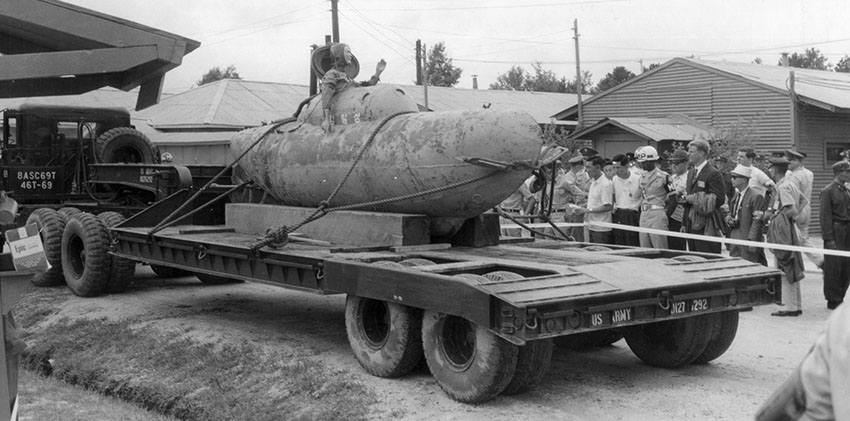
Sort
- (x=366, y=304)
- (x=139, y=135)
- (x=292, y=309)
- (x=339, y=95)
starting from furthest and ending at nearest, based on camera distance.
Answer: (x=139, y=135)
(x=292, y=309)
(x=339, y=95)
(x=366, y=304)

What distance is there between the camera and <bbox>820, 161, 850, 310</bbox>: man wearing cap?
38.7ft

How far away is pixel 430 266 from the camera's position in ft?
27.0

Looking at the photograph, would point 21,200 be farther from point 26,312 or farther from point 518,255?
point 518,255

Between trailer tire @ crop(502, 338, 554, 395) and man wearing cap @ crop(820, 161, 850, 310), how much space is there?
5.58m

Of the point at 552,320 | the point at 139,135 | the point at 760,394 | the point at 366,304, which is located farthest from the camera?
the point at 139,135

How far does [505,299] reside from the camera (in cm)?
699

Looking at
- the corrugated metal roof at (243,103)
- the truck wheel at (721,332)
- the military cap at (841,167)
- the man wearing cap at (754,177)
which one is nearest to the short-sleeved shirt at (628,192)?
the man wearing cap at (754,177)

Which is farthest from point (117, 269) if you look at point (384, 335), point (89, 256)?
point (384, 335)

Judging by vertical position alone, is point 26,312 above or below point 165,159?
below

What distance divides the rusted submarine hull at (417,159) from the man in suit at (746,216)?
430cm

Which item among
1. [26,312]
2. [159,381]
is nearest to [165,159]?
[26,312]

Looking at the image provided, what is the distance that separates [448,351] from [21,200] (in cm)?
1005

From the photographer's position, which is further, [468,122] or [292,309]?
[292,309]

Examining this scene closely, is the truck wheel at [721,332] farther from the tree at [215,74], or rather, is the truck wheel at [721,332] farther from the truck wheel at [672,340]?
the tree at [215,74]
